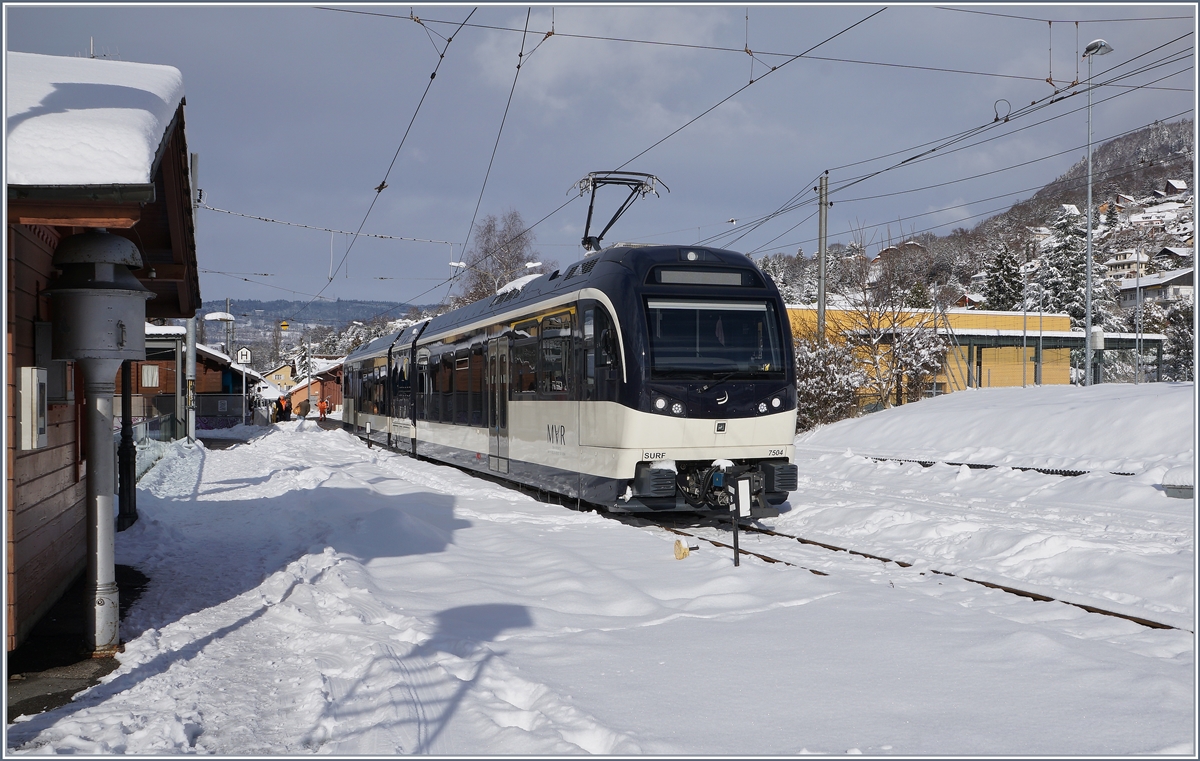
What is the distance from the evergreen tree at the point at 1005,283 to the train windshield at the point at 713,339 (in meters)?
73.4

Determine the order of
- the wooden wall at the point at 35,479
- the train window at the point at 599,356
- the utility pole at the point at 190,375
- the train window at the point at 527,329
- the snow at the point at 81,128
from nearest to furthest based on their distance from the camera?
1. the snow at the point at 81,128
2. the wooden wall at the point at 35,479
3. the train window at the point at 599,356
4. the train window at the point at 527,329
5. the utility pole at the point at 190,375

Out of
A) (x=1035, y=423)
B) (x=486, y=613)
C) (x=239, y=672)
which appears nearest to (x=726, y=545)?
(x=486, y=613)

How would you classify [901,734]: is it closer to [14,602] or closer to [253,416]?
[14,602]

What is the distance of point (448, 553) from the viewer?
9.99 m

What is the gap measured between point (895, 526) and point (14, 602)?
29.1ft

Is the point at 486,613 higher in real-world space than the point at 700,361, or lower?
lower

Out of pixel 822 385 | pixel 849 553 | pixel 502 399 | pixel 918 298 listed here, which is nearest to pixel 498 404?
pixel 502 399

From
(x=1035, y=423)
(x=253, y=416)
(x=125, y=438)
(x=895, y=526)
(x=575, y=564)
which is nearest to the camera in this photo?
(x=575, y=564)

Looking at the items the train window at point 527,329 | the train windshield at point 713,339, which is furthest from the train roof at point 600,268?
the train windshield at point 713,339

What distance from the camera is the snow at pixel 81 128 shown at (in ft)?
17.1

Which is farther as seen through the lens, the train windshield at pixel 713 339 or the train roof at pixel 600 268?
the train roof at pixel 600 268

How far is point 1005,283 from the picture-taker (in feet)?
262

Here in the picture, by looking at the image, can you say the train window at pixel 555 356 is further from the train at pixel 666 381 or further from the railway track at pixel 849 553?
the railway track at pixel 849 553

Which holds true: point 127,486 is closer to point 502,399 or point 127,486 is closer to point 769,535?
point 502,399
